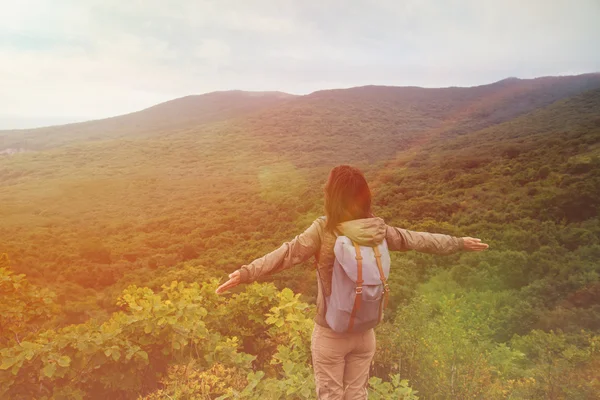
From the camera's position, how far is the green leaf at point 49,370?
257cm

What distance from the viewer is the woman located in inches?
74.0

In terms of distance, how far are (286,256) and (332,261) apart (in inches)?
9.3

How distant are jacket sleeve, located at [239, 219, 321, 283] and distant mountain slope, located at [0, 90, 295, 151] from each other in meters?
74.1

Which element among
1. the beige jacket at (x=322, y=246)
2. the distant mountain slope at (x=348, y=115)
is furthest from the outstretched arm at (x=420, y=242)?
the distant mountain slope at (x=348, y=115)

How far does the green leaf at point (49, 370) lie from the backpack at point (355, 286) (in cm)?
209

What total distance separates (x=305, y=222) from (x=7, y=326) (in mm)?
18340

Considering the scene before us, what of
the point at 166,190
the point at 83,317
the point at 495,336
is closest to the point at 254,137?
the point at 166,190

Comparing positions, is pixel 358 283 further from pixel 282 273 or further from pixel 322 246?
pixel 282 273

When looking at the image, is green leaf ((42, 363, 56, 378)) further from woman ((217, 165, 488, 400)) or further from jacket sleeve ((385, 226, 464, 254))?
jacket sleeve ((385, 226, 464, 254))


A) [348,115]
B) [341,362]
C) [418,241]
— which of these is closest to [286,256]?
[341,362]

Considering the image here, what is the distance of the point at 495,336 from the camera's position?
7055 millimetres

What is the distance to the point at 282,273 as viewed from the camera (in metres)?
12.0

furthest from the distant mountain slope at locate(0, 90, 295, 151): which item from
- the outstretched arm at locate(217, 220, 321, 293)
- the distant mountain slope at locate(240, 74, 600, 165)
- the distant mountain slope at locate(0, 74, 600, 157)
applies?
the outstretched arm at locate(217, 220, 321, 293)

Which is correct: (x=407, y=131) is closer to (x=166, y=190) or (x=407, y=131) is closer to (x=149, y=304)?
(x=166, y=190)
